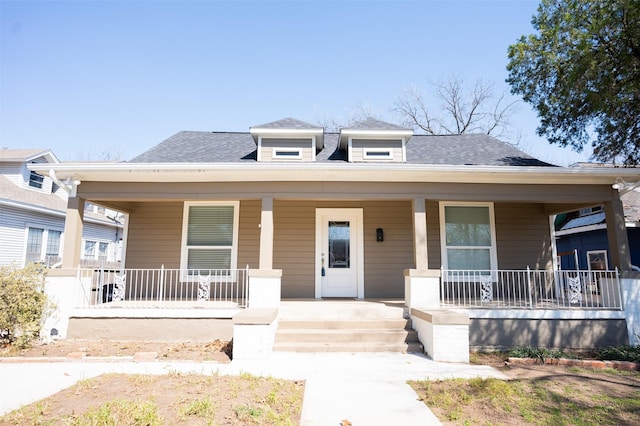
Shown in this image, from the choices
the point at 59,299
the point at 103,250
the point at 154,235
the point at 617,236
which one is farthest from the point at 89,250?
the point at 617,236

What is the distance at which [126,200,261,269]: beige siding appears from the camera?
8.85m

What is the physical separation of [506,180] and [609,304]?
3.00 meters

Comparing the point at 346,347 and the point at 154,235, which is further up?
the point at 154,235

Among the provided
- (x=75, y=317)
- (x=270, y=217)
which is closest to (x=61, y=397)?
(x=75, y=317)

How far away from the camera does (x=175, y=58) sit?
10016 mm

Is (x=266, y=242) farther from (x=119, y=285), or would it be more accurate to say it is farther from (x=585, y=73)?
(x=585, y=73)

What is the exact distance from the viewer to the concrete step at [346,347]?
5758 millimetres

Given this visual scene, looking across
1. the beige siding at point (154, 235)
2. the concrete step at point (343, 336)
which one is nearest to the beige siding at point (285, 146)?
the beige siding at point (154, 235)

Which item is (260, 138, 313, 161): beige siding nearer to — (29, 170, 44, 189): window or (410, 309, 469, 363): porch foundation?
(410, 309, 469, 363): porch foundation

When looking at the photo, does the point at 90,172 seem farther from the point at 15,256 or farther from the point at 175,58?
the point at 15,256

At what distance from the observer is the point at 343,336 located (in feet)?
19.7

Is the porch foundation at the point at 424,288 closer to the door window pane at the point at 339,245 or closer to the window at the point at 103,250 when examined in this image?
the door window pane at the point at 339,245

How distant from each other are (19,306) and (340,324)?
5.42 m

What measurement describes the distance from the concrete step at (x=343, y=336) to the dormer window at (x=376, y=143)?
476cm
